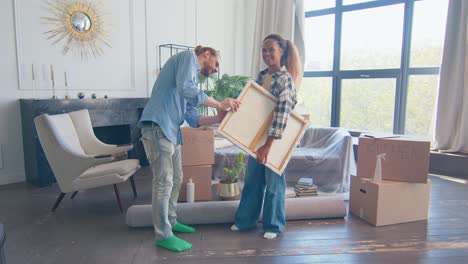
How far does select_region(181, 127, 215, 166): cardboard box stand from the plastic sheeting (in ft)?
2.24

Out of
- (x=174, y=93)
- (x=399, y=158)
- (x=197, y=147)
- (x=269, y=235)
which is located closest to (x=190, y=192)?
(x=197, y=147)

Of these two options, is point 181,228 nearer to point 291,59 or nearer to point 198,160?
point 198,160

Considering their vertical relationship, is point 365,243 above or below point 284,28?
below

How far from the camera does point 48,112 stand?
11.7 feet

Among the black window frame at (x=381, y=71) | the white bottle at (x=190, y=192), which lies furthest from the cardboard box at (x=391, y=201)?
the black window frame at (x=381, y=71)

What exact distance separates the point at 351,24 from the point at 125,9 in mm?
3270

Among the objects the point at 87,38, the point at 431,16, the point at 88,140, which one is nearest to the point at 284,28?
the point at 431,16

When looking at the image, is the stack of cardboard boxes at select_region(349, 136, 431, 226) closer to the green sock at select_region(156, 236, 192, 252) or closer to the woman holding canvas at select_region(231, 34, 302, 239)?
the woman holding canvas at select_region(231, 34, 302, 239)

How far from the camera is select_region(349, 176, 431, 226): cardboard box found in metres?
2.58

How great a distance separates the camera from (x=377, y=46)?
197 inches

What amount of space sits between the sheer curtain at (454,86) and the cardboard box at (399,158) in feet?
6.50

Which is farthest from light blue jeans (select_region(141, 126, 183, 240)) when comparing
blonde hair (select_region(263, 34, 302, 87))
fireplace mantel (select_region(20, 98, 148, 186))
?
fireplace mantel (select_region(20, 98, 148, 186))

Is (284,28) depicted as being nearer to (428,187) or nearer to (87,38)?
(87,38)

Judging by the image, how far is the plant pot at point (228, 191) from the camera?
2.87 metres
